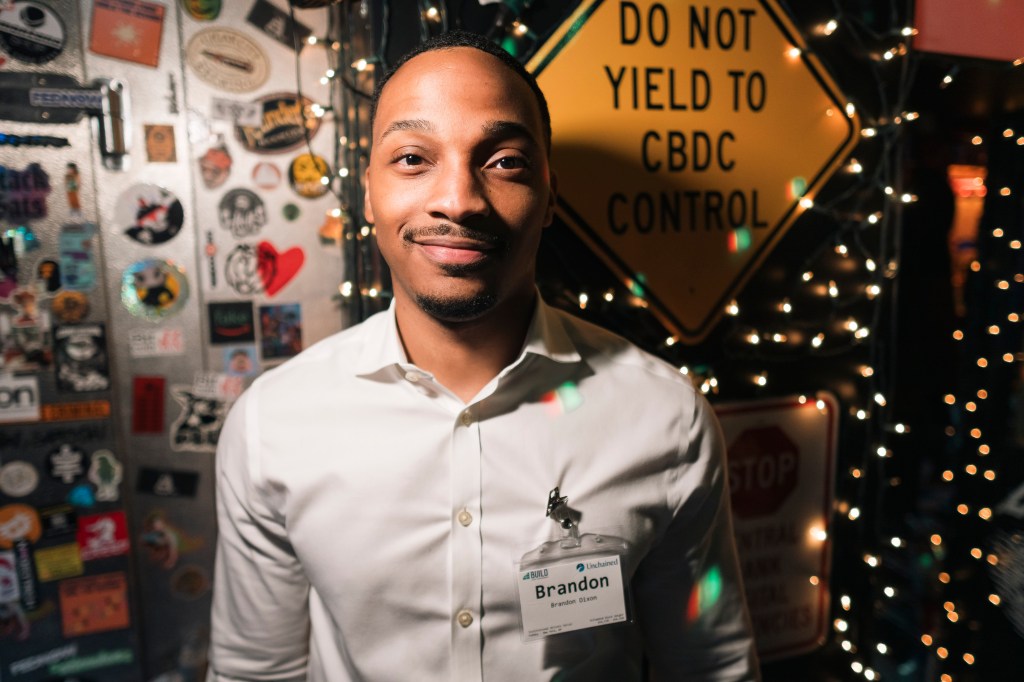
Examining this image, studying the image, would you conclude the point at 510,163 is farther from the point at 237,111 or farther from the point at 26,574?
the point at 26,574

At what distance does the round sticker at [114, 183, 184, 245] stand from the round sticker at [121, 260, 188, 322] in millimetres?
78

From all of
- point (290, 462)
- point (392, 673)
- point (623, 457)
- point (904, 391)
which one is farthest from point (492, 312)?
point (904, 391)

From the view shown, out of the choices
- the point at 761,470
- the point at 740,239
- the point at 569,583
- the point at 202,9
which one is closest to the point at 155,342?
the point at 202,9

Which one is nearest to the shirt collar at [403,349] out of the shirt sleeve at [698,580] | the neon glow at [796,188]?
the shirt sleeve at [698,580]

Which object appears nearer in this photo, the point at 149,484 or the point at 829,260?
the point at 149,484

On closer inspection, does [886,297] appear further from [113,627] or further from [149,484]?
[113,627]

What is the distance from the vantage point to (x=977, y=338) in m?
2.41

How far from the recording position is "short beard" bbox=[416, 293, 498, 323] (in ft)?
3.84

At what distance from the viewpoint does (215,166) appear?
1.71 metres

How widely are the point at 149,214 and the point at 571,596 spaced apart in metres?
1.58

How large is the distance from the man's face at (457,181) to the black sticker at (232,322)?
79cm

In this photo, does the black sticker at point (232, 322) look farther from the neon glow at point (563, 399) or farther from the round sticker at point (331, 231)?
the neon glow at point (563, 399)

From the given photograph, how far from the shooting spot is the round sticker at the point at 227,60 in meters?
1.67

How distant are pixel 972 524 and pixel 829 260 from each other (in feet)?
4.43
